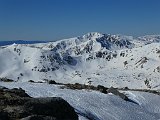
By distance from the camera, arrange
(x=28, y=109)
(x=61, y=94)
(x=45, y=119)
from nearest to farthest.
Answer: (x=45, y=119) < (x=28, y=109) < (x=61, y=94)

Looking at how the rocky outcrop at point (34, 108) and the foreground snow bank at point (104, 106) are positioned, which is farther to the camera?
the foreground snow bank at point (104, 106)

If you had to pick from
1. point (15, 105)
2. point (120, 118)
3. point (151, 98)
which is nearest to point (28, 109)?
point (15, 105)

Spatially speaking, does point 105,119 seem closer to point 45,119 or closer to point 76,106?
point 76,106

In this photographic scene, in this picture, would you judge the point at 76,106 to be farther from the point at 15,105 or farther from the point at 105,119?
the point at 15,105

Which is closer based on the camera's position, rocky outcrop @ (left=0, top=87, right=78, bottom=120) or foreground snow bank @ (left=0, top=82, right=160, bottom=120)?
rocky outcrop @ (left=0, top=87, right=78, bottom=120)

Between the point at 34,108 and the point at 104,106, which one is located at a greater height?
the point at 34,108

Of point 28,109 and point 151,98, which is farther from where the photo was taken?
point 151,98

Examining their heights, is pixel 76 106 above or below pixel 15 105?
below

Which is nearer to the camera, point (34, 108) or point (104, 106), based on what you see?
point (34, 108)

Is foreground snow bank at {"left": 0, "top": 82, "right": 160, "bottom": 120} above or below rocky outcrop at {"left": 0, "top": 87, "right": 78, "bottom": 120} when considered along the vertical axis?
below

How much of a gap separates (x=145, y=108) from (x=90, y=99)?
794 cm

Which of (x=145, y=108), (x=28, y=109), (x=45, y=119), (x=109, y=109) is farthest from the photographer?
(x=145, y=108)

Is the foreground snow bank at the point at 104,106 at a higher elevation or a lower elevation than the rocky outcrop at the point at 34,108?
lower

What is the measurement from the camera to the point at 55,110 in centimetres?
2170
